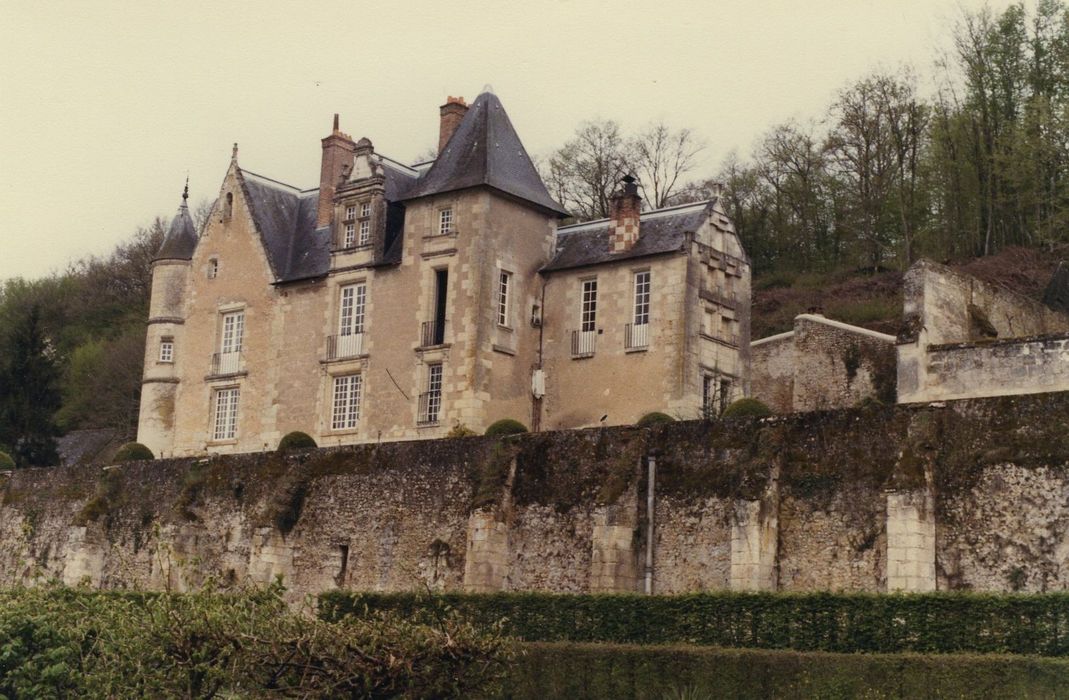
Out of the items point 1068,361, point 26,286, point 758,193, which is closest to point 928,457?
point 1068,361

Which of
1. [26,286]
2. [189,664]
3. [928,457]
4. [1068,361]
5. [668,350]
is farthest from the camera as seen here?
[26,286]

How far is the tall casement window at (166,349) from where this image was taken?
145 feet

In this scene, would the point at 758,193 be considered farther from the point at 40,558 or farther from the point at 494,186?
the point at 40,558

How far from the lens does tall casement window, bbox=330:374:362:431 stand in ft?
130

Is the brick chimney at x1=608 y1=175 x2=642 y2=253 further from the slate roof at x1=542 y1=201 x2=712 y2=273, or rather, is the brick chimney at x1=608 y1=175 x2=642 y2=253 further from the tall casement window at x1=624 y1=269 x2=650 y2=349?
the tall casement window at x1=624 y1=269 x2=650 y2=349

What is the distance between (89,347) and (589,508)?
136 ft

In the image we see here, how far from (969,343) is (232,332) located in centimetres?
1968

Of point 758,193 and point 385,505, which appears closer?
point 385,505

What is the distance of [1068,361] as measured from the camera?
104ft

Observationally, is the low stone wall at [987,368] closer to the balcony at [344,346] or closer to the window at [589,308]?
the window at [589,308]

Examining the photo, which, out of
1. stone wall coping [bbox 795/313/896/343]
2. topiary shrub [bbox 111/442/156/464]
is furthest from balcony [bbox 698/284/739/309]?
topiary shrub [bbox 111/442/156/464]

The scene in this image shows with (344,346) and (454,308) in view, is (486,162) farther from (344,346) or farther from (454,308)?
(344,346)

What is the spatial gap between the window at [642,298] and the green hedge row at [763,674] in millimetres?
14369

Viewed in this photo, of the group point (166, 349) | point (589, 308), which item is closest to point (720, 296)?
point (589, 308)
